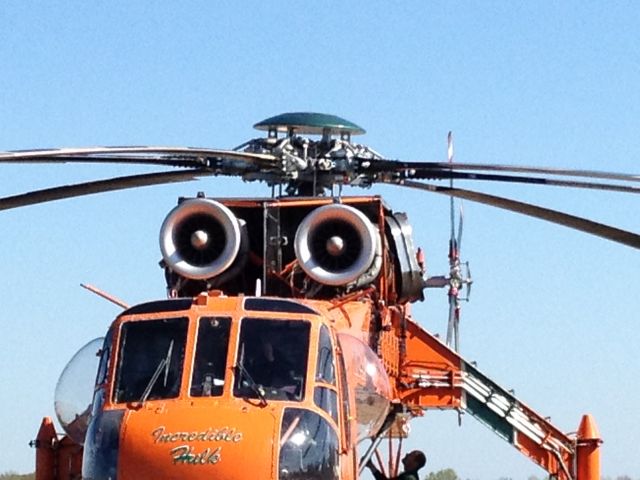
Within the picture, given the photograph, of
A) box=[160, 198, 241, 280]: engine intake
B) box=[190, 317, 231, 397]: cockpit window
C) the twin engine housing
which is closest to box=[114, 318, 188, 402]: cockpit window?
box=[190, 317, 231, 397]: cockpit window

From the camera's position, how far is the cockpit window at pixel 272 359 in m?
16.4

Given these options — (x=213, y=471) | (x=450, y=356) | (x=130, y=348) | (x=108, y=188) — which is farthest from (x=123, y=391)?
(x=450, y=356)

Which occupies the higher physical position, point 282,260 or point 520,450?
point 282,260

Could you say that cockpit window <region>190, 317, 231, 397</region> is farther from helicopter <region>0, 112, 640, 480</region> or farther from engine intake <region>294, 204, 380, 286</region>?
engine intake <region>294, 204, 380, 286</region>

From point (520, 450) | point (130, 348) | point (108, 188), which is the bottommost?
point (520, 450)

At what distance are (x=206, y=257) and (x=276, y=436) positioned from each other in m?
5.16

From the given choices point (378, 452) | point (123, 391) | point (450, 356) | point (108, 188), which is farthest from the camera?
point (450, 356)

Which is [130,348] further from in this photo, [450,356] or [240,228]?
[450,356]

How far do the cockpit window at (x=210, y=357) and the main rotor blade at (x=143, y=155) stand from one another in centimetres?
203

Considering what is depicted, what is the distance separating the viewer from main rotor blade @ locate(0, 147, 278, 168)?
1672cm

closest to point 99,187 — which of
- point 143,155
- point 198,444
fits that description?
point 143,155

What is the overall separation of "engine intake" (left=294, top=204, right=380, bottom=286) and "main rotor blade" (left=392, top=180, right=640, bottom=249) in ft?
2.81

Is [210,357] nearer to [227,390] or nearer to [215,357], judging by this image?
[215,357]

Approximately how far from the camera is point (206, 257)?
20.7m
